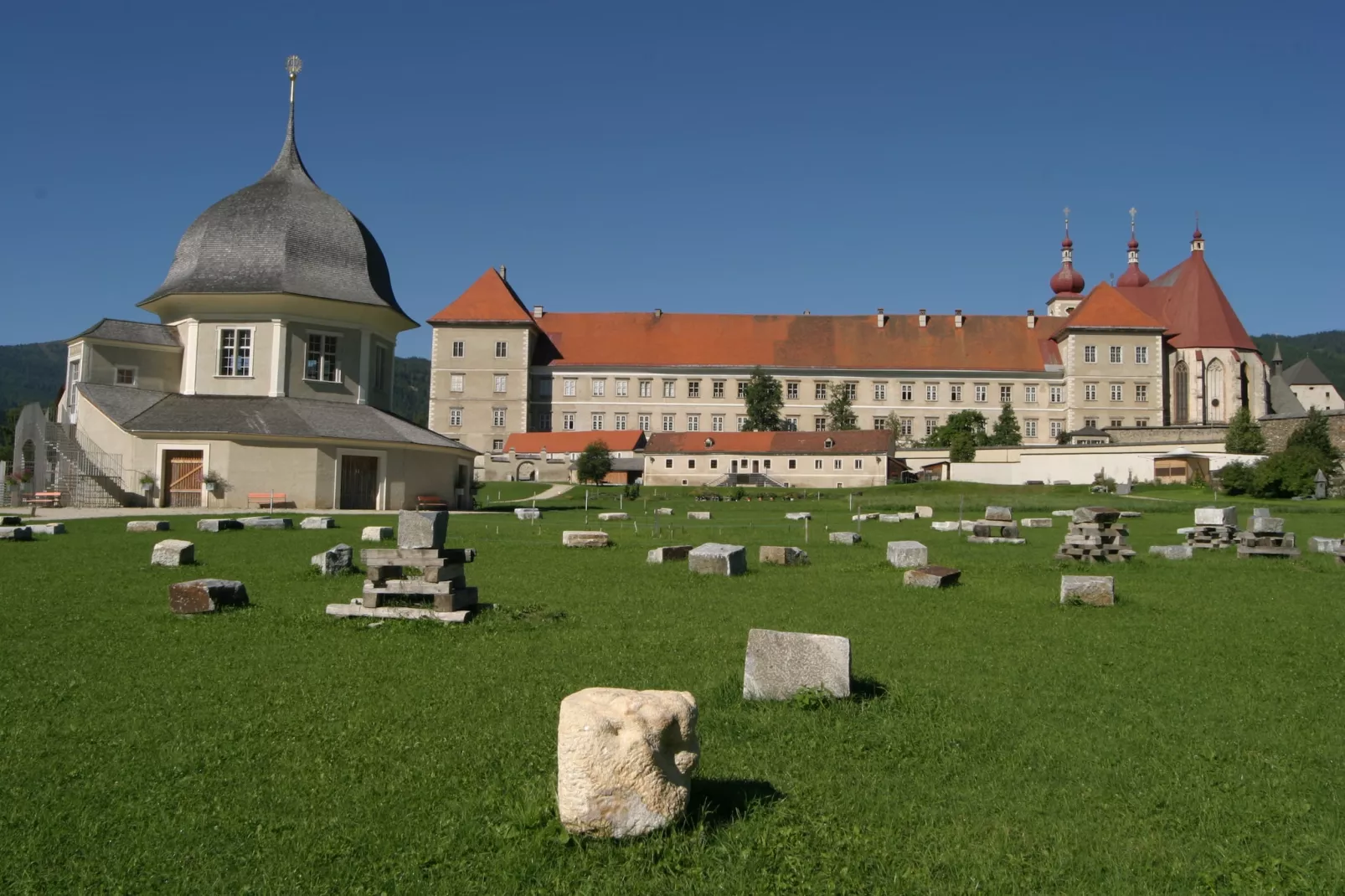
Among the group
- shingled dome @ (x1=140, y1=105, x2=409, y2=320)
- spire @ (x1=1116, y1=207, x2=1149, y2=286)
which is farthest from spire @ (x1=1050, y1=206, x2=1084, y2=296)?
shingled dome @ (x1=140, y1=105, x2=409, y2=320)

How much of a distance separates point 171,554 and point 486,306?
266ft

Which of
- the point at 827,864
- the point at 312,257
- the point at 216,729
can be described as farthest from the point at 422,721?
the point at 312,257

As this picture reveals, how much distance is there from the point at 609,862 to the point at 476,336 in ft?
306

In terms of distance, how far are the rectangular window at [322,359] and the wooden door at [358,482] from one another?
17.5 feet

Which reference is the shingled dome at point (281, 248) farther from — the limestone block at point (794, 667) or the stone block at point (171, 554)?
the limestone block at point (794, 667)

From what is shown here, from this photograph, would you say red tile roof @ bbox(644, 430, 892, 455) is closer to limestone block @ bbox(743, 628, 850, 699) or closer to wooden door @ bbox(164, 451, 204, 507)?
wooden door @ bbox(164, 451, 204, 507)

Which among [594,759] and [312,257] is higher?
[312,257]

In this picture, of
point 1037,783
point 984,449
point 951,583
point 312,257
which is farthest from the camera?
point 984,449

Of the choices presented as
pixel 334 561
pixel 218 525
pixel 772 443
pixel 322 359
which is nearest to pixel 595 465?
pixel 772 443

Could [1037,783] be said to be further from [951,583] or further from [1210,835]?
[951,583]

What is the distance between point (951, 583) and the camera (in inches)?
654

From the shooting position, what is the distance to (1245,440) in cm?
7144

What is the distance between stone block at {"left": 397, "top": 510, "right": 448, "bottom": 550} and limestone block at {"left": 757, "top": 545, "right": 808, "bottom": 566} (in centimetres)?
828

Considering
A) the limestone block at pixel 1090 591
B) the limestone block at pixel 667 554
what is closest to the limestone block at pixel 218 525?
the limestone block at pixel 667 554
